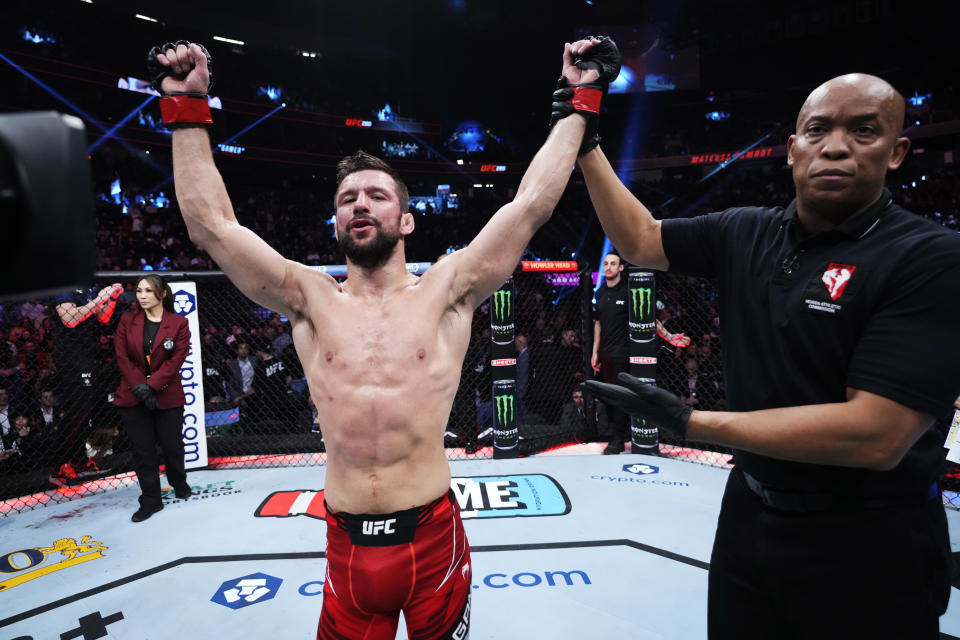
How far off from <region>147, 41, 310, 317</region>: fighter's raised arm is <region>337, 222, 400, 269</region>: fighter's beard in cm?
23

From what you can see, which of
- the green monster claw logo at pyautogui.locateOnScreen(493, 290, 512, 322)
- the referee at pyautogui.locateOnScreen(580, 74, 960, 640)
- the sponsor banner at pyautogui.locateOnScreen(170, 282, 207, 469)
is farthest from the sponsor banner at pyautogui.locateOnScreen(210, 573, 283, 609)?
the green monster claw logo at pyautogui.locateOnScreen(493, 290, 512, 322)

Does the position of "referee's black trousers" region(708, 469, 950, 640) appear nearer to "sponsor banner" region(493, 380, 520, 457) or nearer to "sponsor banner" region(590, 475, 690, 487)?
"sponsor banner" region(590, 475, 690, 487)

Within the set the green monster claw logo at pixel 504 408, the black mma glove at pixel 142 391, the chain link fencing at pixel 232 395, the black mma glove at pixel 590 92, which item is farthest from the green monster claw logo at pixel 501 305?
the black mma glove at pixel 590 92

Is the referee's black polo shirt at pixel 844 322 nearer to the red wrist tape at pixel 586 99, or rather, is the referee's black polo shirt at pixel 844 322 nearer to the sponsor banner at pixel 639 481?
the red wrist tape at pixel 586 99

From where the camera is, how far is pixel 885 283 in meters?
1.12

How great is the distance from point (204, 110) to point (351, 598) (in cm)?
152

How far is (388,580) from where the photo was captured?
4.81 feet

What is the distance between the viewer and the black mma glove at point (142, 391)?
381cm

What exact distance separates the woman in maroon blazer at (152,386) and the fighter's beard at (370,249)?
3045 millimetres

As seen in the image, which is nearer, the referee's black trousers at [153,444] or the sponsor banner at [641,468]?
the referee's black trousers at [153,444]

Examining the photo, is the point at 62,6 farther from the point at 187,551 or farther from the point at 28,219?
the point at 28,219

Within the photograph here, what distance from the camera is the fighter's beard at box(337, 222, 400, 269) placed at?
5.38ft

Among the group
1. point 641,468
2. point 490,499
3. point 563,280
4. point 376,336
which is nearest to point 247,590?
point 490,499

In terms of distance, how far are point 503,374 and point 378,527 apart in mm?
3535
